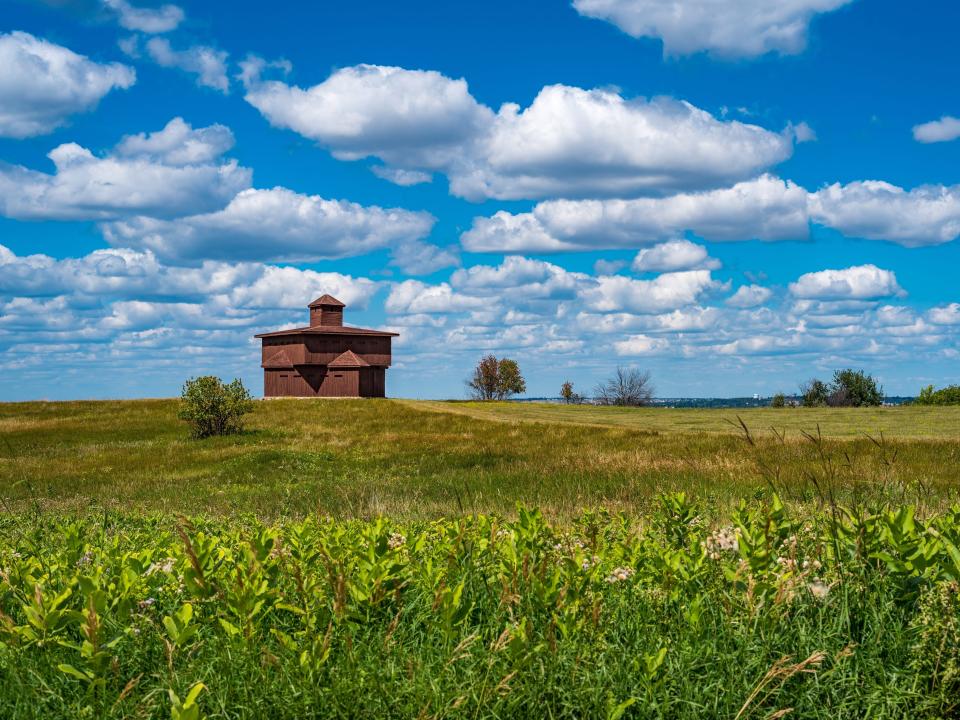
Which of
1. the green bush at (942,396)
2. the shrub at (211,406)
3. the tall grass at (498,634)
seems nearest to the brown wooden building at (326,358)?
the shrub at (211,406)

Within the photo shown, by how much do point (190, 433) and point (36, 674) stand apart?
108ft

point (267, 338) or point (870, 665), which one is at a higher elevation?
point (267, 338)

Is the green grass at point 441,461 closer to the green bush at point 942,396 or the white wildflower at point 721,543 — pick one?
Answer: the white wildflower at point 721,543

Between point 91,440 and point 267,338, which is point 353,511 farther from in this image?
point 267,338

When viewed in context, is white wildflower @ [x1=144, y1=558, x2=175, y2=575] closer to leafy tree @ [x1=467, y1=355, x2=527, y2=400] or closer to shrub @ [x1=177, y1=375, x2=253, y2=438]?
shrub @ [x1=177, y1=375, x2=253, y2=438]

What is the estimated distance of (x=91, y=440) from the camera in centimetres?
3497

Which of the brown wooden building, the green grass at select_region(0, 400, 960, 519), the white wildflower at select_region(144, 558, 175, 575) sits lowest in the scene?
the green grass at select_region(0, 400, 960, 519)

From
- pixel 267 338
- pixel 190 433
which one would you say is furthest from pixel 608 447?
pixel 267 338

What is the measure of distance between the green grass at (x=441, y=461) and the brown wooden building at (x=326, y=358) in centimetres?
1146

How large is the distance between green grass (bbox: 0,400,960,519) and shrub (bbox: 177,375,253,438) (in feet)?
3.52

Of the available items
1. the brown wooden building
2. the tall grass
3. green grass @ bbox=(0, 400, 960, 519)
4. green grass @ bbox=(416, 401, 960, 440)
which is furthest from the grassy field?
the brown wooden building

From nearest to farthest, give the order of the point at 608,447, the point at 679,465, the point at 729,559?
the point at 729,559 < the point at 679,465 < the point at 608,447

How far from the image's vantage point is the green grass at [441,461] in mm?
12773

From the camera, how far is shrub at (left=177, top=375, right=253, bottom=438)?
109ft
